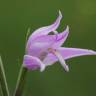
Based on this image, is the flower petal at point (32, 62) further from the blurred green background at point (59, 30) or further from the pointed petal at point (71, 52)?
the blurred green background at point (59, 30)

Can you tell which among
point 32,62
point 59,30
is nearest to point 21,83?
point 32,62

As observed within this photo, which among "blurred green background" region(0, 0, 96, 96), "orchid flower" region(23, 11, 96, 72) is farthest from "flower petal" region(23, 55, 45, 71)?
"blurred green background" region(0, 0, 96, 96)

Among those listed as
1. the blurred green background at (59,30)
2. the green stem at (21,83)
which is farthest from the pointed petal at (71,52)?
the blurred green background at (59,30)

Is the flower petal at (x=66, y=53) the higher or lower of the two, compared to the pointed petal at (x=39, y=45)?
lower

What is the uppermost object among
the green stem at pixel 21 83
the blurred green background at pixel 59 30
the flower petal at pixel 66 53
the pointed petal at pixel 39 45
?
the pointed petal at pixel 39 45

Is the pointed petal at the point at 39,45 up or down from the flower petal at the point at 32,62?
up

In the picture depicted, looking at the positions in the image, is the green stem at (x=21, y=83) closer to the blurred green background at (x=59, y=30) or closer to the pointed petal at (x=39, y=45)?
the pointed petal at (x=39, y=45)

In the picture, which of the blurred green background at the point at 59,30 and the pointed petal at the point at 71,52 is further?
the blurred green background at the point at 59,30

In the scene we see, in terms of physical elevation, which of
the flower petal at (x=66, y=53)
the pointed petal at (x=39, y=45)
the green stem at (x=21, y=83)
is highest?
the pointed petal at (x=39, y=45)

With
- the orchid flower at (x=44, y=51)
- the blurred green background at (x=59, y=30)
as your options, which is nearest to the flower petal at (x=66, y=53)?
the orchid flower at (x=44, y=51)
